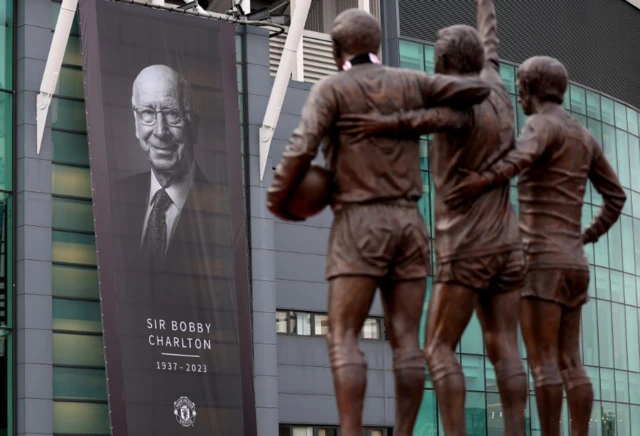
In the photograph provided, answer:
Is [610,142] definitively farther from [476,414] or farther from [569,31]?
[476,414]

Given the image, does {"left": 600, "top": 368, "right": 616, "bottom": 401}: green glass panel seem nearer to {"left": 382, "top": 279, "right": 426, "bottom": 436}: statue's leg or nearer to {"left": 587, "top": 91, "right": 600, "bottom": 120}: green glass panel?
{"left": 587, "top": 91, "right": 600, "bottom": 120}: green glass panel

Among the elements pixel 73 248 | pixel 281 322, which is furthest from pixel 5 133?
pixel 281 322

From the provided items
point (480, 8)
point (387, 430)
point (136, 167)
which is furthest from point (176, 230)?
point (480, 8)

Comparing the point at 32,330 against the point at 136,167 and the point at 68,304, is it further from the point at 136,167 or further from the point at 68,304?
the point at 136,167

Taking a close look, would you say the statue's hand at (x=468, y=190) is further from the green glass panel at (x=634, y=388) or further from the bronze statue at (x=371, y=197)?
the green glass panel at (x=634, y=388)

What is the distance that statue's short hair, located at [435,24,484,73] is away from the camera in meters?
11.0

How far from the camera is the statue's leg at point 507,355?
11.1 meters

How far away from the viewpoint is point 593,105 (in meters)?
51.2

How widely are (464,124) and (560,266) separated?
1614mm

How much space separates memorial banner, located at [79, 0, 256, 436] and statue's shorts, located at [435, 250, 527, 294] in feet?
85.2

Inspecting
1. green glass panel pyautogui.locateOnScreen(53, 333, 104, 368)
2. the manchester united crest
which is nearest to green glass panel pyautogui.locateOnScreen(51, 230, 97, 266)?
green glass panel pyautogui.locateOnScreen(53, 333, 104, 368)

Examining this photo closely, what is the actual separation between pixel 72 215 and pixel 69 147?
5.09ft

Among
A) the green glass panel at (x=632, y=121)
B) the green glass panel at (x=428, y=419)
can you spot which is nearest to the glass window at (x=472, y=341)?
the green glass panel at (x=428, y=419)

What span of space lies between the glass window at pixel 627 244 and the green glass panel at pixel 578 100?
3849mm
